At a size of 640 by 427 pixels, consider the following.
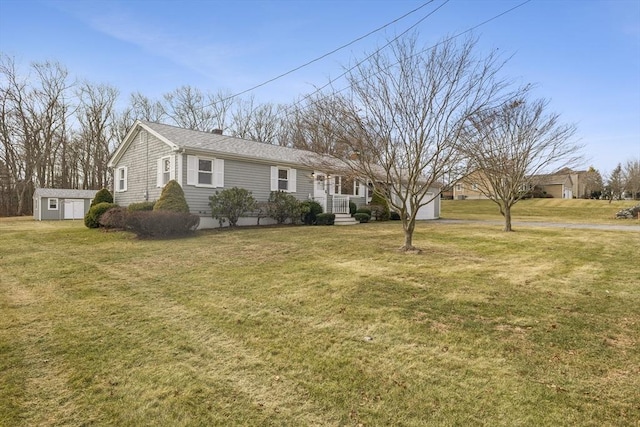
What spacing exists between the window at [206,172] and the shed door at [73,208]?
65.7 feet

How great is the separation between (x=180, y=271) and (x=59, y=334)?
9.93ft

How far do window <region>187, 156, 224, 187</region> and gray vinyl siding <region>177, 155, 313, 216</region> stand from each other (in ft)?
0.74

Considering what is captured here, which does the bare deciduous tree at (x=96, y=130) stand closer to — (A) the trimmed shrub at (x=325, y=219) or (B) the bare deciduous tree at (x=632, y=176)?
(A) the trimmed shrub at (x=325, y=219)

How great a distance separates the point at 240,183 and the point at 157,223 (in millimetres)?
5322

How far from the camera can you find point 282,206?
53.3ft

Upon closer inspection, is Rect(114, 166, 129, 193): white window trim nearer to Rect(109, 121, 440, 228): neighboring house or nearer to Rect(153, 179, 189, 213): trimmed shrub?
Rect(109, 121, 440, 228): neighboring house

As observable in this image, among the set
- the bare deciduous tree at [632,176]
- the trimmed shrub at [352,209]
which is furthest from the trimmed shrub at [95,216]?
the bare deciduous tree at [632,176]

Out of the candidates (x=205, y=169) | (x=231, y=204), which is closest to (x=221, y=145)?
(x=205, y=169)

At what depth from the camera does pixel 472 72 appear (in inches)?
307

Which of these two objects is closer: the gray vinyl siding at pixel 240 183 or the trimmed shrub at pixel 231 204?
the trimmed shrub at pixel 231 204

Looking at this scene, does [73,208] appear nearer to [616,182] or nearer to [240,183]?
[240,183]

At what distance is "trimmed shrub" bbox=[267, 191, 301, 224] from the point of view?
16.2m

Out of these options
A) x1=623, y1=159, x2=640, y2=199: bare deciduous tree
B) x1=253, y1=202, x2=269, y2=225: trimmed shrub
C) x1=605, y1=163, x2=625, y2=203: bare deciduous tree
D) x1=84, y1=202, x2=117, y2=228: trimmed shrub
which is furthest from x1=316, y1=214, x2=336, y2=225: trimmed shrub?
x1=623, y1=159, x2=640, y2=199: bare deciduous tree

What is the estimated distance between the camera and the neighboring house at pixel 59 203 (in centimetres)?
2653
